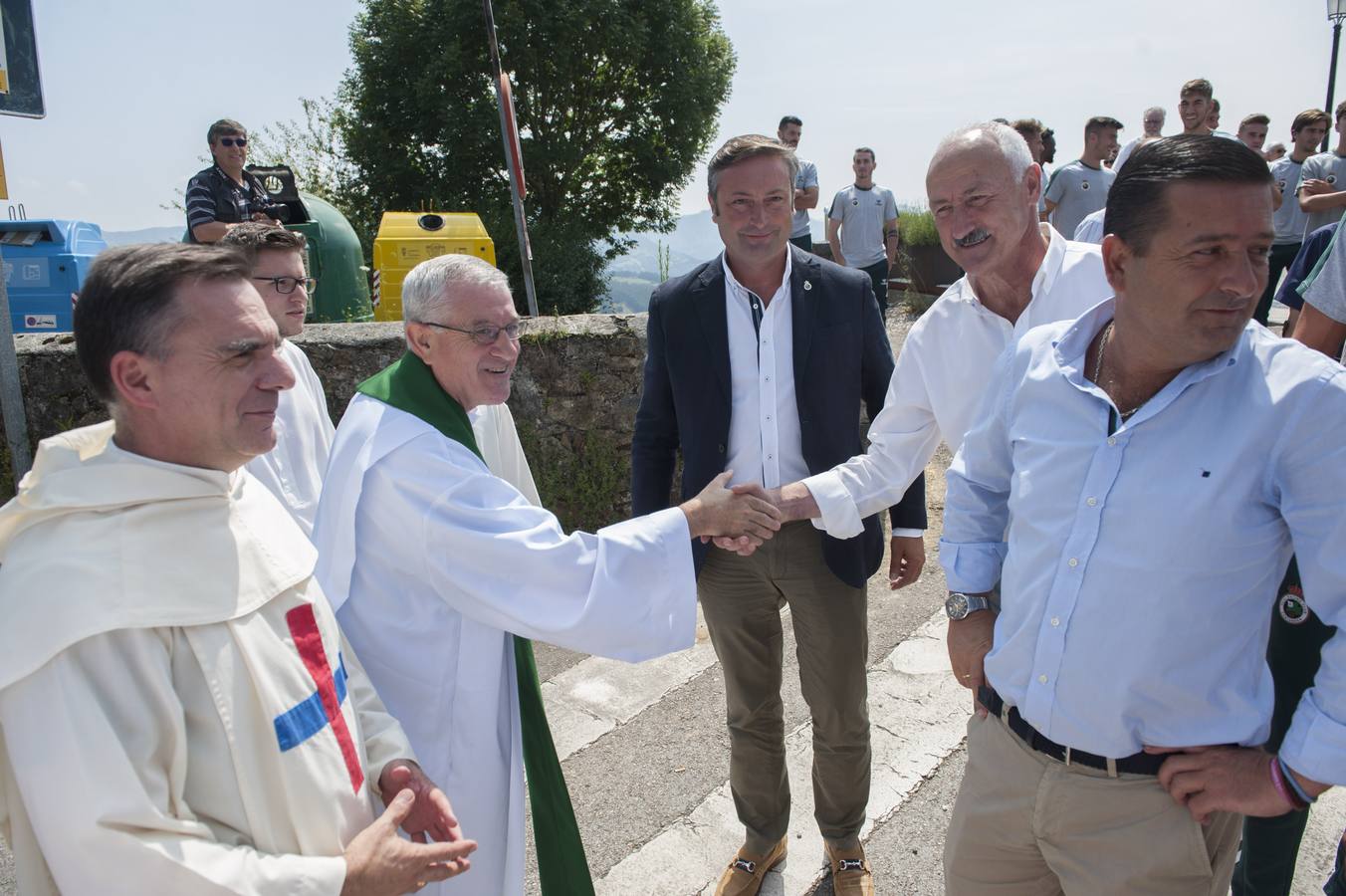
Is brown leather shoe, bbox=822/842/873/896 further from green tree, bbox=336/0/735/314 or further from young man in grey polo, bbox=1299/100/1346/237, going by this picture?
green tree, bbox=336/0/735/314

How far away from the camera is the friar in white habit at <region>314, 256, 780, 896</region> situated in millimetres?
2012

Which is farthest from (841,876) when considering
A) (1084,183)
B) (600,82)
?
(600,82)

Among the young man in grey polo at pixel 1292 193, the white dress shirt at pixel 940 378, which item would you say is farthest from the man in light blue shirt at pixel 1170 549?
the young man in grey polo at pixel 1292 193

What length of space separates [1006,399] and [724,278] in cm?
123

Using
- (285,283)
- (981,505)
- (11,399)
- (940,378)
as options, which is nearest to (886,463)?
(940,378)

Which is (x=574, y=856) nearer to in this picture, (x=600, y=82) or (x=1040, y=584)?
(x=1040, y=584)

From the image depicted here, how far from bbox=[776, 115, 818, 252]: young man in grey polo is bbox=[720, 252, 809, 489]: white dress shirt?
571cm

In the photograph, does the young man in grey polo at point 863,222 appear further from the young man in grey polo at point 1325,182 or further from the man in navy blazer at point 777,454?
the man in navy blazer at point 777,454

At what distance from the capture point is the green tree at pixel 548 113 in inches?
715

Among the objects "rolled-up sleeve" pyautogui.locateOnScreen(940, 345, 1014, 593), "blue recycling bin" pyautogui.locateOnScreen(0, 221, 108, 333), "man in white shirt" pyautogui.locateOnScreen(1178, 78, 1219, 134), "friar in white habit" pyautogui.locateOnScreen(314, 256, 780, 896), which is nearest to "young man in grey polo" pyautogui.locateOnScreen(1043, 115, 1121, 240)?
"man in white shirt" pyautogui.locateOnScreen(1178, 78, 1219, 134)

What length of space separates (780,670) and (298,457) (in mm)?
2011

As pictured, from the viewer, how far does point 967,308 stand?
251 cm

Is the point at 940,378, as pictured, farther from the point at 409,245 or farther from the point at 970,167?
the point at 409,245

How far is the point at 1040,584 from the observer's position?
170 centimetres
